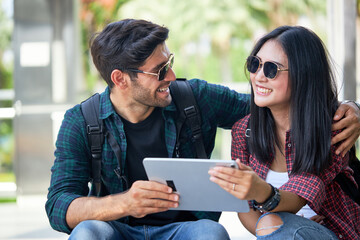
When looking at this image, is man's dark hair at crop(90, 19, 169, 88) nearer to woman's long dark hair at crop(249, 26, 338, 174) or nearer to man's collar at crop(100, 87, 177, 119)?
man's collar at crop(100, 87, 177, 119)

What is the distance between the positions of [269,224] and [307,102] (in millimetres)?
631

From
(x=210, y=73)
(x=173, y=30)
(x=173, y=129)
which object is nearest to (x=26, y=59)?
(x=173, y=30)

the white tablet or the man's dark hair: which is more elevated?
the man's dark hair

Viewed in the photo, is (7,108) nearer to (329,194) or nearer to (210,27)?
(210,27)

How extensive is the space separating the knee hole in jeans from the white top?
0.33m

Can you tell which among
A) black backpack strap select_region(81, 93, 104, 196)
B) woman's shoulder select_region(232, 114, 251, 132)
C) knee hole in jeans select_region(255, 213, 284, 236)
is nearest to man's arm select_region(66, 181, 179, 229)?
black backpack strap select_region(81, 93, 104, 196)

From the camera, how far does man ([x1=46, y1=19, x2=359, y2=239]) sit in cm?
266

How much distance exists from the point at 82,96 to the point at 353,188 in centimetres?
541

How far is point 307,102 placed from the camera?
2670mm

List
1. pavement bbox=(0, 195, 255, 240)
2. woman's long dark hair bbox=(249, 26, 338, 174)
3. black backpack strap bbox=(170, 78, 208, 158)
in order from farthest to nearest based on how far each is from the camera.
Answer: pavement bbox=(0, 195, 255, 240) → black backpack strap bbox=(170, 78, 208, 158) → woman's long dark hair bbox=(249, 26, 338, 174)

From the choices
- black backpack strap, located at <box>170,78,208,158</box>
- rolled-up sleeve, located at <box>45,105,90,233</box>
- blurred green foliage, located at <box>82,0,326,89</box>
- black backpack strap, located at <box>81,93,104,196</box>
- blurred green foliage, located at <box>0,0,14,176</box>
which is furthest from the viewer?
blurred green foliage, located at <box>0,0,14,176</box>

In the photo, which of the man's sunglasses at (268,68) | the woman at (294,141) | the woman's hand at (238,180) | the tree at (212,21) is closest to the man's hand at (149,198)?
the woman's hand at (238,180)

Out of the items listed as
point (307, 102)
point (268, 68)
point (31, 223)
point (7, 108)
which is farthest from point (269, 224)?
point (7, 108)

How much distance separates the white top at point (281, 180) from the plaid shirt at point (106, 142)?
0.42 meters
